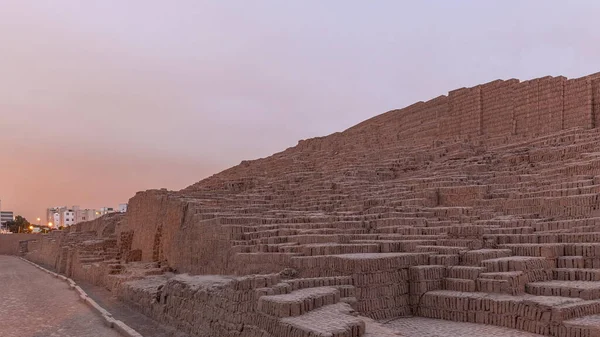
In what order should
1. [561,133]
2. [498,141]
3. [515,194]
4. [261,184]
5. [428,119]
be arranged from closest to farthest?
[515,194]
[561,133]
[498,141]
[261,184]
[428,119]

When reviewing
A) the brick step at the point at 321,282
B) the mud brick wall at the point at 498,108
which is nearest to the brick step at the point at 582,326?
the brick step at the point at 321,282

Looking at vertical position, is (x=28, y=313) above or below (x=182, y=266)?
below

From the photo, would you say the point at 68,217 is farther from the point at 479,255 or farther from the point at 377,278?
the point at 479,255

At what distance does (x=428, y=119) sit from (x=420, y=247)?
1577 centimetres

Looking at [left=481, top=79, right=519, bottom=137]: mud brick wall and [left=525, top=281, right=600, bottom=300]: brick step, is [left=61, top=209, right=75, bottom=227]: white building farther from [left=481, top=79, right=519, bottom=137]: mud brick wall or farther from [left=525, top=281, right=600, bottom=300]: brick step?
[left=525, top=281, right=600, bottom=300]: brick step

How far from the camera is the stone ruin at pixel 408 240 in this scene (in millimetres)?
5812

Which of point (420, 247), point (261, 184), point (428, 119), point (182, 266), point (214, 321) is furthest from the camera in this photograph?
point (428, 119)

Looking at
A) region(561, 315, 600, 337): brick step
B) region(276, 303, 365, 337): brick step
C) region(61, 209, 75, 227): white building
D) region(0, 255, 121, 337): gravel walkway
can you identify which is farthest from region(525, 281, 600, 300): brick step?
region(61, 209, 75, 227): white building

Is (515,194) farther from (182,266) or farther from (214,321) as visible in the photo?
(182,266)

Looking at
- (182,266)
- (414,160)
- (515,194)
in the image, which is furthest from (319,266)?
(414,160)

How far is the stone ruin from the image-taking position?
5.81 m

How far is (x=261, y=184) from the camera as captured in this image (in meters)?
20.6

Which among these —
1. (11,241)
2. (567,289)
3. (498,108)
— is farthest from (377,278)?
(11,241)

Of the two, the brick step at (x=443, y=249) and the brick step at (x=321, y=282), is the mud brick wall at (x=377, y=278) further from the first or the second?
the brick step at (x=443, y=249)
